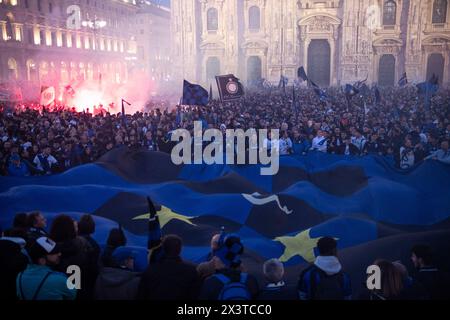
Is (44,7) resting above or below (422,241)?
above

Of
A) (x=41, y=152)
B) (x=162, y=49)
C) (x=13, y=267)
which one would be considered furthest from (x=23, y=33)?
(x=13, y=267)

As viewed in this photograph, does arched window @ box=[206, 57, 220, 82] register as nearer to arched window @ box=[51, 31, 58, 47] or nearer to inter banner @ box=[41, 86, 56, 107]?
arched window @ box=[51, 31, 58, 47]

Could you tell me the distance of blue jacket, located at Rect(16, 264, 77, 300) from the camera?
145 inches

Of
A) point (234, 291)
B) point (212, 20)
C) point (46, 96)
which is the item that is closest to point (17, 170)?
point (234, 291)

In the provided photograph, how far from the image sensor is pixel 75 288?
3955 millimetres

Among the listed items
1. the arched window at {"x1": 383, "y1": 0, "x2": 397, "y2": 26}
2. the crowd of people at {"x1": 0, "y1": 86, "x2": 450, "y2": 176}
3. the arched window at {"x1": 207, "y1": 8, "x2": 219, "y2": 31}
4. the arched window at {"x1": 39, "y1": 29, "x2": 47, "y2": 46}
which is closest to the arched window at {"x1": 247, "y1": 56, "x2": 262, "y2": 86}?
the arched window at {"x1": 207, "y1": 8, "x2": 219, "y2": 31}

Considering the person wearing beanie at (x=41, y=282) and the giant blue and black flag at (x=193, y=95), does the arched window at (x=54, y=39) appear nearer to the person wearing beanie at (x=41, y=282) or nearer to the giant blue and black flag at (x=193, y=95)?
the giant blue and black flag at (x=193, y=95)

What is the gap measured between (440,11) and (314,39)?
10.8 meters

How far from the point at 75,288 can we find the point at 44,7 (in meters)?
51.4

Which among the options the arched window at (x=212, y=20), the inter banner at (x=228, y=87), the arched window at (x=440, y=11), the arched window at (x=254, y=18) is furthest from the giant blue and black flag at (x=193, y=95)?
the arched window at (x=440, y=11)

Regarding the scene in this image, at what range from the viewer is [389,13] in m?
37.8
